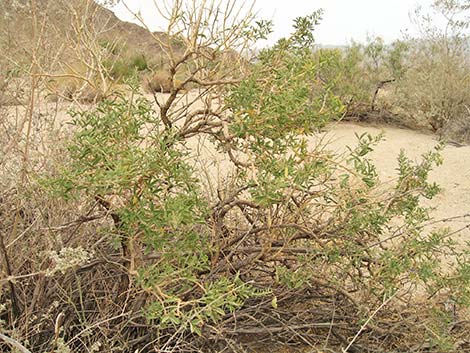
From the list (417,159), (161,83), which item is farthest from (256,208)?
(417,159)

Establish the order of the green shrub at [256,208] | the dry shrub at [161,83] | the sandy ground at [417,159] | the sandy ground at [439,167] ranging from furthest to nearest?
1. the sandy ground at [439,167]
2. the sandy ground at [417,159]
3. the dry shrub at [161,83]
4. the green shrub at [256,208]

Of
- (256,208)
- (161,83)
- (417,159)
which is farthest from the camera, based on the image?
(417,159)

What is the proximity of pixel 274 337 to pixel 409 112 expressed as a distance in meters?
8.40

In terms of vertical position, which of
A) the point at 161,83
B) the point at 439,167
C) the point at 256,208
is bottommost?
the point at 256,208

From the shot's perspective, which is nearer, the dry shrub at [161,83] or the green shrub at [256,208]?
the green shrub at [256,208]

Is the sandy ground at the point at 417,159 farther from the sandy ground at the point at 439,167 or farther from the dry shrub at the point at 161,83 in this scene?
the dry shrub at the point at 161,83

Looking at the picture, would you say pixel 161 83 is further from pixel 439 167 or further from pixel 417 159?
pixel 417 159

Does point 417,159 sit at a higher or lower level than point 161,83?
higher

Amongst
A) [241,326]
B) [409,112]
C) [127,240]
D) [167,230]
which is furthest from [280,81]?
[409,112]

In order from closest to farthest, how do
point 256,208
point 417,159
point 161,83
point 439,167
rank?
1. point 256,208
2. point 161,83
3. point 439,167
4. point 417,159

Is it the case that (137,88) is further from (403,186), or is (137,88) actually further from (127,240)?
(403,186)

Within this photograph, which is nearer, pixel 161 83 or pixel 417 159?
pixel 161 83

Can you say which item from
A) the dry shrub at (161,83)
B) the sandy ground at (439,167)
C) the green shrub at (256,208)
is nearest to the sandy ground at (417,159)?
the sandy ground at (439,167)

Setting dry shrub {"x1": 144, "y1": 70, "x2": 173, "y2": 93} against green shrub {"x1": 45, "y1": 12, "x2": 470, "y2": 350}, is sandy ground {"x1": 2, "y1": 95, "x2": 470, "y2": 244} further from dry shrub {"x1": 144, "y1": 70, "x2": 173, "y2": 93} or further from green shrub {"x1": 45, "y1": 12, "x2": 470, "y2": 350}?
green shrub {"x1": 45, "y1": 12, "x2": 470, "y2": 350}
